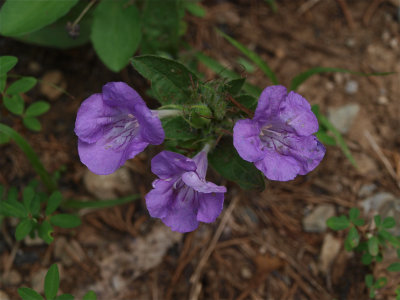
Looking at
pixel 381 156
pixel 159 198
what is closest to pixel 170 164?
pixel 159 198

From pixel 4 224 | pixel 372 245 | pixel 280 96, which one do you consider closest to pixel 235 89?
pixel 280 96

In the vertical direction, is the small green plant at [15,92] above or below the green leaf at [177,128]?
below

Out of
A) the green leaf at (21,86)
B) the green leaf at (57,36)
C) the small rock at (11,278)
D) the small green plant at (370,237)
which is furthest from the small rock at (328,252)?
the green leaf at (57,36)

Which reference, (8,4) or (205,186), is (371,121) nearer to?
(205,186)

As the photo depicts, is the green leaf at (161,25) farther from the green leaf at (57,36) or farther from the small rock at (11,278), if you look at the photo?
the small rock at (11,278)

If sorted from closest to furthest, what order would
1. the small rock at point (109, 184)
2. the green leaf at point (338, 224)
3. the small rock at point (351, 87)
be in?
1. the green leaf at point (338, 224)
2. the small rock at point (109, 184)
3. the small rock at point (351, 87)

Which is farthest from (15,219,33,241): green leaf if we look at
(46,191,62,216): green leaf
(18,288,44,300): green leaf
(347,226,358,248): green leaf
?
(347,226,358,248): green leaf
